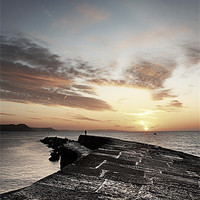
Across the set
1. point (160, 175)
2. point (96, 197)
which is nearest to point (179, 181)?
point (160, 175)

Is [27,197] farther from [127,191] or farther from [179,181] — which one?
[179,181]

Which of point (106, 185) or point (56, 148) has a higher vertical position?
point (106, 185)

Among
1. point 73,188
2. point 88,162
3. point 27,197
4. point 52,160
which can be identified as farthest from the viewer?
point 52,160

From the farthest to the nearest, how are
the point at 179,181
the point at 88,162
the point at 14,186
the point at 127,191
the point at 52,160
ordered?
1. the point at 52,160
2. the point at 14,186
3. the point at 88,162
4. the point at 179,181
5. the point at 127,191

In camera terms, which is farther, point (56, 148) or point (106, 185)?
point (56, 148)

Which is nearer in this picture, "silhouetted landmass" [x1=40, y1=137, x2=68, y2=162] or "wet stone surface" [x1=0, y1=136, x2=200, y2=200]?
"wet stone surface" [x1=0, y1=136, x2=200, y2=200]

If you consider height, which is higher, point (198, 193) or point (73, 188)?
point (73, 188)

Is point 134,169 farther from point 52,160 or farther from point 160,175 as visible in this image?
point 52,160

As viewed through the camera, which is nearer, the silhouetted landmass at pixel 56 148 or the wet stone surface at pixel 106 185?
the wet stone surface at pixel 106 185

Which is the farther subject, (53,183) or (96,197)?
(53,183)

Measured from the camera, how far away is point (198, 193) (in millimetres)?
2402

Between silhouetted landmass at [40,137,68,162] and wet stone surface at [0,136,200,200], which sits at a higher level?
wet stone surface at [0,136,200,200]

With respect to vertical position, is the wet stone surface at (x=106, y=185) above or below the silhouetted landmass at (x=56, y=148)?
above

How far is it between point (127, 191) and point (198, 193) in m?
1.00
